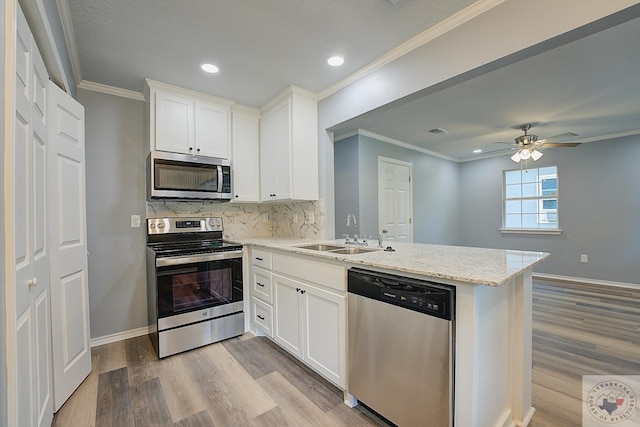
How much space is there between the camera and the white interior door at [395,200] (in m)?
4.54

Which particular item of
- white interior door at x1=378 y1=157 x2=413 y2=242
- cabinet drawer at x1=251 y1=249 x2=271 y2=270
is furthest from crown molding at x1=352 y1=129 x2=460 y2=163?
cabinet drawer at x1=251 y1=249 x2=271 y2=270

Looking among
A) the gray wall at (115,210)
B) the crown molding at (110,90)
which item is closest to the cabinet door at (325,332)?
the gray wall at (115,210)

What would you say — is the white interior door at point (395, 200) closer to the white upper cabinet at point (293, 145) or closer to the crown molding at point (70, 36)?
the white upper cabinet at point (293, 145)

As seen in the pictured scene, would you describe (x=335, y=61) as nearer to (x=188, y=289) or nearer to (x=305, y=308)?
(x=305, y=308)

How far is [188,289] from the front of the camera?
97.1 inches

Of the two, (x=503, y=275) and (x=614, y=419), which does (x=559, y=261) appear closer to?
(x=614, y=419)

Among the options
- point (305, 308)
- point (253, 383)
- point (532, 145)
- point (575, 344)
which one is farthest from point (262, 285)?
point (532, 145)

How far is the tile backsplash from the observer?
295cm

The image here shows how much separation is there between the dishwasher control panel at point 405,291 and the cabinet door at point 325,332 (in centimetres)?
21

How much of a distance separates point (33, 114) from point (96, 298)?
1956 millimetres

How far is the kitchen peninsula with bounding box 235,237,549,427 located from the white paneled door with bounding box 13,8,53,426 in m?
1.41

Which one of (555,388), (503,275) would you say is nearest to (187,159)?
(503,275)

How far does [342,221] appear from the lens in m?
4.42

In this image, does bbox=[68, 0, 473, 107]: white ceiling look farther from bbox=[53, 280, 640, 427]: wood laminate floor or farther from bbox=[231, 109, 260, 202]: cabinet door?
bbox=[53, 280, 640, 427]: wood laminate floor
